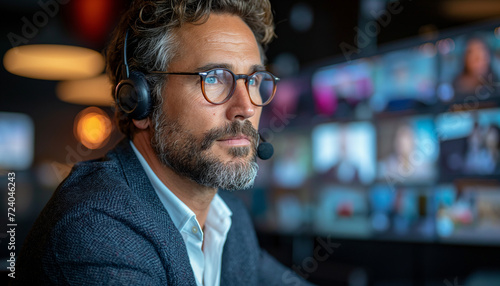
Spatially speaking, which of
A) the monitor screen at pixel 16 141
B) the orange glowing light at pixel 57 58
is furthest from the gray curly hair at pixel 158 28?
the monitor screen at pixel 16 141

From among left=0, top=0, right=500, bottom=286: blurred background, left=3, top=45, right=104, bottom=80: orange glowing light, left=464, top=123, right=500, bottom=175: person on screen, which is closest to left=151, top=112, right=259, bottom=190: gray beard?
left=0, top=0, right=500, bottom=286: blurred background

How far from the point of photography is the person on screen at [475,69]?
6.91 feet

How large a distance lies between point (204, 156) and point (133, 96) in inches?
9.9

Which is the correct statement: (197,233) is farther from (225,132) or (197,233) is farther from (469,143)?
(469,143)

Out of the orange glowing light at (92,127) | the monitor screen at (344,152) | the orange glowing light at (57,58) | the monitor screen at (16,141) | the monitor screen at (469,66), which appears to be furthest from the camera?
the orange glowing light at (92,127)

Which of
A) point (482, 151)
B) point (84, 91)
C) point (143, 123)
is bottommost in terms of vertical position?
point (143, 123)

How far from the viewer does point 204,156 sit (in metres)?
1.08

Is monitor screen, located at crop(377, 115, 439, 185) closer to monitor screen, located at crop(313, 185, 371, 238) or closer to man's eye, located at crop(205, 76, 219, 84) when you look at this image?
monitor screen, located at crop(313, 185, 371, 238)

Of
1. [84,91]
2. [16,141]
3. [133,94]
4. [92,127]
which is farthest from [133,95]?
Answer: [92,127]

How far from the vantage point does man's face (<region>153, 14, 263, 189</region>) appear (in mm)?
1084

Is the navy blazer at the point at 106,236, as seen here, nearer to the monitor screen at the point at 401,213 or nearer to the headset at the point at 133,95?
the headset at the point at 133,95

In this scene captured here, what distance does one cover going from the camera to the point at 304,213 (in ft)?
10.9

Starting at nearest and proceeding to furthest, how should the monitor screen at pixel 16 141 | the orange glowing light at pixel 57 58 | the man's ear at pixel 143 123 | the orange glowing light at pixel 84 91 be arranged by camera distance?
1. the man's ear at pixel 143 123
2. the orange glowing light at pixel 57 58
3. the monitor screen at pixel 16 141
4. the orange glowing light at pixel 84 91

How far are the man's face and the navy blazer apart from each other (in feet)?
0.39
